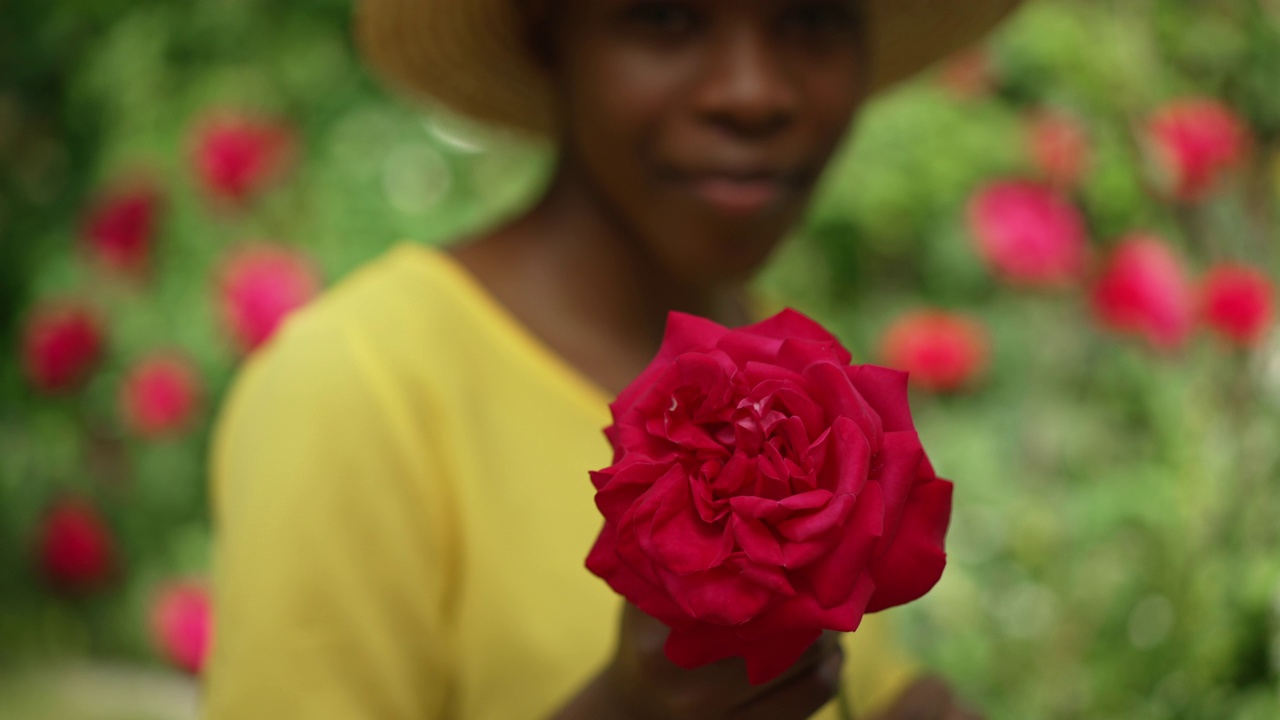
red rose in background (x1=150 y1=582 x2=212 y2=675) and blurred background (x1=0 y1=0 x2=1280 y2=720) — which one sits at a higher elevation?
blurred background (x1=0 y1=0 x2=1280 y2=720)

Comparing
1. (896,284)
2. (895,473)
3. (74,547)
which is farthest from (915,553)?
(74,547)

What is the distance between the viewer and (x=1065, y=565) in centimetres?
225

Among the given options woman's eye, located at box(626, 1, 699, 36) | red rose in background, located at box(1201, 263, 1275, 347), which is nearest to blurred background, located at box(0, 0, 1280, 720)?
red rose in background, located at box(1201, 263, 1275, 347)

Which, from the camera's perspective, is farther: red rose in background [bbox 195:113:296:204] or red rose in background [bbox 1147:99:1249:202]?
red rose in background [bbox 195:113:296:204]

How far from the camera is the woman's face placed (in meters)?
0.97

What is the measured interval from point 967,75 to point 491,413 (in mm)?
2052

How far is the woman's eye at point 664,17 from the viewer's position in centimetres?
98

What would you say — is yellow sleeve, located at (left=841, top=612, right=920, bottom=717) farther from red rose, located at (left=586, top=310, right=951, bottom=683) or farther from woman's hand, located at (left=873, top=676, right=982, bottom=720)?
red rose, located at (left=586, top=310, right=951, bottom=683)

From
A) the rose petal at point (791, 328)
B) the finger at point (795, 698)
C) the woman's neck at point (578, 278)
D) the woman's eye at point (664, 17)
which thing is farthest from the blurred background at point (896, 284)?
the rose petal at point (791, 328)

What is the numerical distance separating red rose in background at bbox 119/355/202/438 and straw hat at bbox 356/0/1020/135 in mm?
1327

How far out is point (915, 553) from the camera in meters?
0.59

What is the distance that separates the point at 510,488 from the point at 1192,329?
5.53 ft

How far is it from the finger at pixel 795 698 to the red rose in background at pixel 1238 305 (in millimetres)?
1708

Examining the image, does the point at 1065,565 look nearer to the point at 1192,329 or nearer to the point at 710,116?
the point at 1192,329
